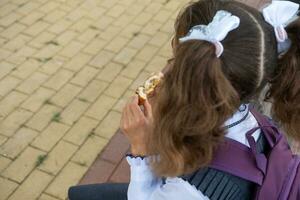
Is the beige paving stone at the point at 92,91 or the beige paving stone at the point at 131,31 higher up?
the beige paving stone at the point at 92,91

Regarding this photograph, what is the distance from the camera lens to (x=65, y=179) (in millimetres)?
2898

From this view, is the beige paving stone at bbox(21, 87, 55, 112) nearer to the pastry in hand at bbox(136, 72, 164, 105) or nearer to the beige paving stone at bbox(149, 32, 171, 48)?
the beige paving stone at bbox(149, 32, 171, 48)

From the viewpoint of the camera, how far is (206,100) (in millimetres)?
1259

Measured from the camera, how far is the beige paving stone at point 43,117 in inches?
127

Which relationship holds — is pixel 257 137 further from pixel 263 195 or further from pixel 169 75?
pixel 169 75

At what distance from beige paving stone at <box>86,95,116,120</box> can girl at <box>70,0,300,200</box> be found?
6.08 feet

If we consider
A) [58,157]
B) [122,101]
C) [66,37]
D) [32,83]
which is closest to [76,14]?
[66,37]

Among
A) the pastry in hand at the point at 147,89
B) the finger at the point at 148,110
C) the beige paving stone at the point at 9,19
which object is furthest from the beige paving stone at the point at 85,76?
the finger at the point at 148,110

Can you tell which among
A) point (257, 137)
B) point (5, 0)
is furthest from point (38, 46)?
point (257, 137)

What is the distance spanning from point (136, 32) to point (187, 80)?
10.2 ft

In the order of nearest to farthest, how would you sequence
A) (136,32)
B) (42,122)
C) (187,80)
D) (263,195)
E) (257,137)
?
(187,80) → (263,195) → (257,137) → (42,122) → (136,32)

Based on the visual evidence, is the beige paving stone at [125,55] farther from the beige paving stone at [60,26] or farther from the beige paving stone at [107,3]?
the beige paving stone at [107,3]

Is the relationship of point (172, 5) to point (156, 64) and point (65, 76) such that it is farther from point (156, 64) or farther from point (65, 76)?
point (65, 76)

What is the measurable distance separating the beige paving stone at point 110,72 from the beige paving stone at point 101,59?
0.05 meters
